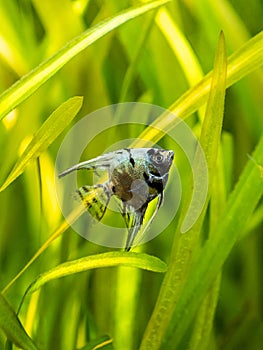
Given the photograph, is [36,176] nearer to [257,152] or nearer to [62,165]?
[62,165]

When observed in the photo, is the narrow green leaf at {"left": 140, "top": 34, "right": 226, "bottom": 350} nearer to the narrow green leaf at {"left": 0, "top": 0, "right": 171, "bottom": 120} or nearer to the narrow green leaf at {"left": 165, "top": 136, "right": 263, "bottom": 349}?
the narrow green leaf at {"left": 165, "top": 136, "right": 263, "bottom": 349}

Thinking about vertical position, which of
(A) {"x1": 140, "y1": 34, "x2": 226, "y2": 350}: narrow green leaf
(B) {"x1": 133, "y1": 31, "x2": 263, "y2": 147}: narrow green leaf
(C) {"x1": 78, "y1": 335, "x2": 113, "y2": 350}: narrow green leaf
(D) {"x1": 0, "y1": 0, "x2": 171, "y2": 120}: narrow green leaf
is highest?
(D) {"x1": 0, "y1": 0, "x2": 171, "y2": 120}: narrow green leaf

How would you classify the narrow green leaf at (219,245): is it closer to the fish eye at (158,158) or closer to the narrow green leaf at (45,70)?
the fish eye at (158,158)

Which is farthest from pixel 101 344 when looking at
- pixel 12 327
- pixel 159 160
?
pixel 159 160

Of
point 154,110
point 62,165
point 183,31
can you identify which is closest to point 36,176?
point 62,165

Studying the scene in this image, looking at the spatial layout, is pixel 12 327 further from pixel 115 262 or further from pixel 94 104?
pixel 94 104

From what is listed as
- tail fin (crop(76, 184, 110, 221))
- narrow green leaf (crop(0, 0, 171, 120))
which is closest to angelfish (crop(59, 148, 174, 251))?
tail fin (crop(76, 184, 110, 221))

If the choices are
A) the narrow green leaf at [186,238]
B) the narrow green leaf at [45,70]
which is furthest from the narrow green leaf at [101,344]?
the narrow green leaf at [45,70]
